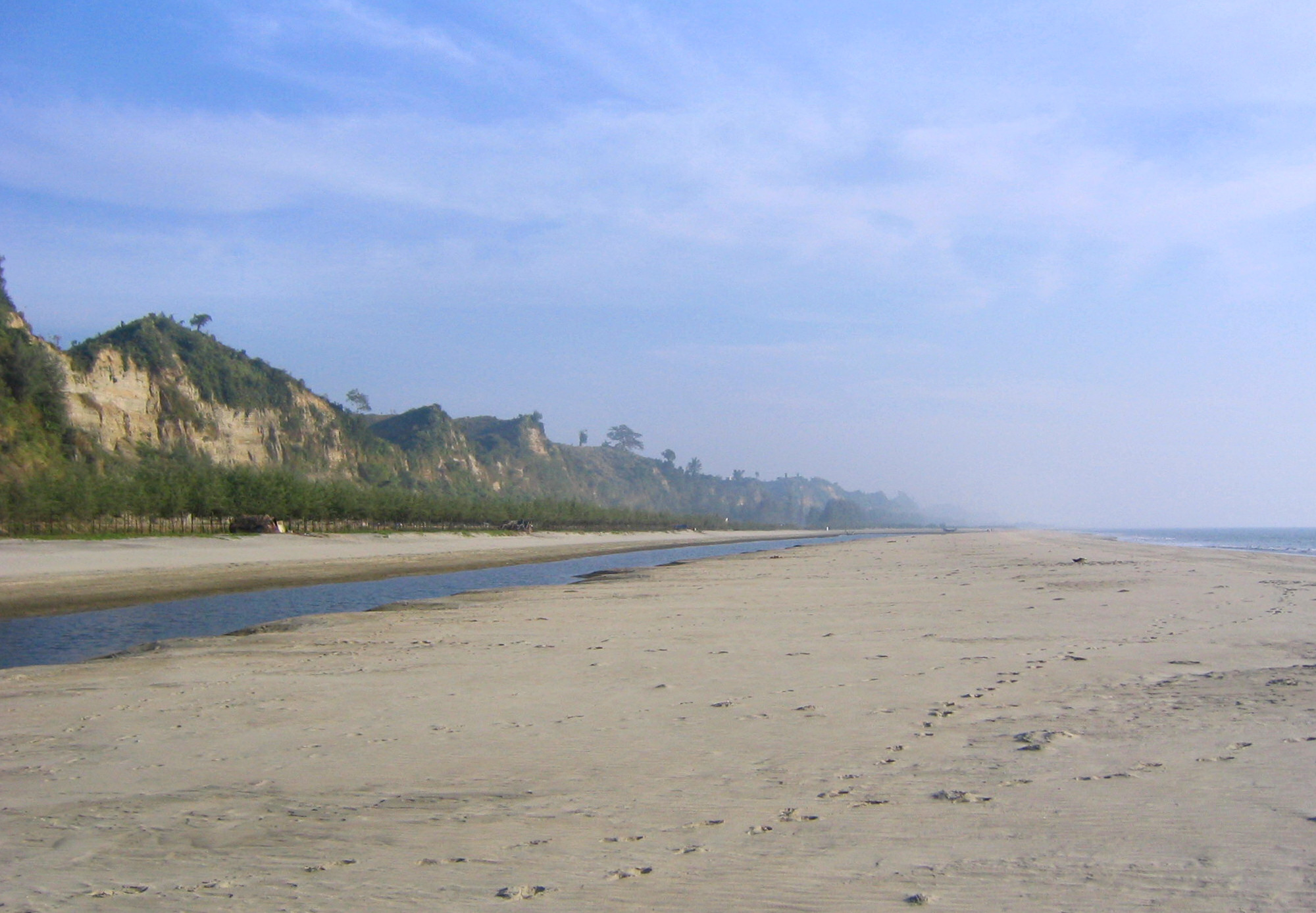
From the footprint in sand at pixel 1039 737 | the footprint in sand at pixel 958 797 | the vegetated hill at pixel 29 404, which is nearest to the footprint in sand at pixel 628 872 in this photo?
the footprint in sand at pixel 958 797

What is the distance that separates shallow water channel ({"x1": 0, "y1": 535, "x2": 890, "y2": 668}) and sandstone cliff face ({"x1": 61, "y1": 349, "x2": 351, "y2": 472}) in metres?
40.6

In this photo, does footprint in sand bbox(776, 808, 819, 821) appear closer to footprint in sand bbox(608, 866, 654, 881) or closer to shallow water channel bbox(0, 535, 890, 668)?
footprint in sand bbox(608, 866, 654, 881)

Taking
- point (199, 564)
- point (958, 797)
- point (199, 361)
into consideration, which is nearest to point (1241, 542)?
point (199, 564)

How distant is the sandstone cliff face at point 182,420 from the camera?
5856 centimetres

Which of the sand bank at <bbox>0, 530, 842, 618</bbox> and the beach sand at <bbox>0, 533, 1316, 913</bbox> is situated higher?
the beach sand at <bbox>0, 533, 1316, 913</bbox>

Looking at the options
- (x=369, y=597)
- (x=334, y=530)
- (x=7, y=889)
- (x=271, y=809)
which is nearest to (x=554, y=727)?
(x=271, y=809)

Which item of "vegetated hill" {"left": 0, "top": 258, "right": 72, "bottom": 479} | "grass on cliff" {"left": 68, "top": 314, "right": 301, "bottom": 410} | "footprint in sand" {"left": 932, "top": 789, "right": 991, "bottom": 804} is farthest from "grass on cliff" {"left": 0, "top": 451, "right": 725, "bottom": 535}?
"footprint in sand" {"left": 932, "top": 789, "right": 991, "bottom": 804}

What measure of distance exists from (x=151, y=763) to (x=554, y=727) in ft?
10.3

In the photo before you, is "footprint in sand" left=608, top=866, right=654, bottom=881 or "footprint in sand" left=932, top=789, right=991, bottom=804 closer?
Result: "footprint in sand" left=608, top=866, right=654, bottom=881

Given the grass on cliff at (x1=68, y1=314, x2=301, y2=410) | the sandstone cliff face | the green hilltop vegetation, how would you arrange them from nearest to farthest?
1. the green hilltop vegetation
2. the sandstone cliff face
3. the grass on cliff at (x1=68, y1=314, x2=301, y2=410)

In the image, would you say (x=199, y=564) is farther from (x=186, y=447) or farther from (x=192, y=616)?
(x=186, y=447)

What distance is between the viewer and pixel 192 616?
18906 mm

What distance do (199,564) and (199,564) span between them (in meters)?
0.34

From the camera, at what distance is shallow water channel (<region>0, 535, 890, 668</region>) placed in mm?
14266
